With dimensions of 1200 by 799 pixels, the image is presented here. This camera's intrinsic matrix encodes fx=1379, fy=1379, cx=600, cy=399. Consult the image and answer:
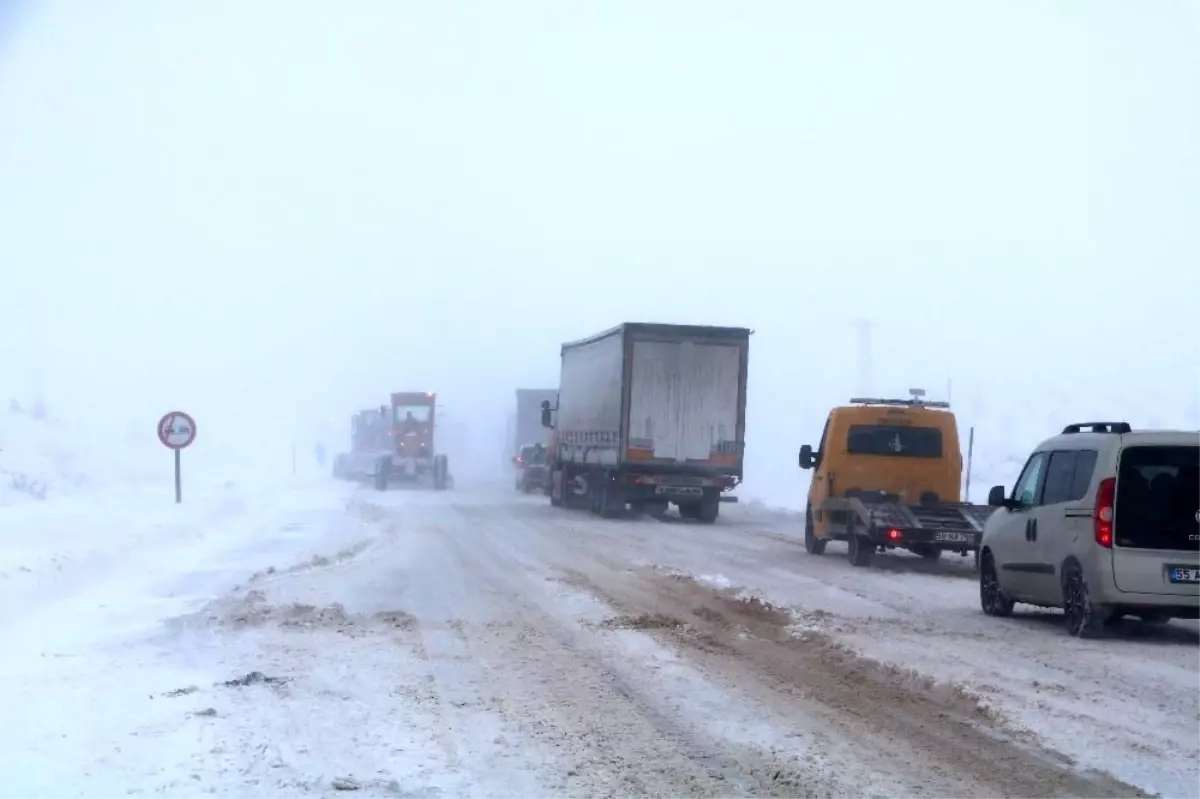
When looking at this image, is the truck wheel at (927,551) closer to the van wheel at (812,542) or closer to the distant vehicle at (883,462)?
the distant vehicle at (883,462)

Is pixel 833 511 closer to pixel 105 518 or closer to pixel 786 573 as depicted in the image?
pixel 786 573

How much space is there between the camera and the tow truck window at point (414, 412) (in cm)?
5176

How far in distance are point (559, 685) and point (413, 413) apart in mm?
43835

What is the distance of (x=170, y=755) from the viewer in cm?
671

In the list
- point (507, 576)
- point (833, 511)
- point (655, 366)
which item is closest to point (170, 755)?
point (507, 576)

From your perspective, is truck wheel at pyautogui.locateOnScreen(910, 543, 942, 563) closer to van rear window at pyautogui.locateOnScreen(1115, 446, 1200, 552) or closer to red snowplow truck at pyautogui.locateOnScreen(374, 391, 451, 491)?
van rear window at pyautogui.locateOnScreen(1115, 446, 1200, 552)

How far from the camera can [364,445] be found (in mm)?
60906

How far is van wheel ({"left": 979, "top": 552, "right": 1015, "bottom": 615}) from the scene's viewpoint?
13086 mm

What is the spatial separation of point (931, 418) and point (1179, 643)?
847 cm

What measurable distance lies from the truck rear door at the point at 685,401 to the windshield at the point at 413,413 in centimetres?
2390

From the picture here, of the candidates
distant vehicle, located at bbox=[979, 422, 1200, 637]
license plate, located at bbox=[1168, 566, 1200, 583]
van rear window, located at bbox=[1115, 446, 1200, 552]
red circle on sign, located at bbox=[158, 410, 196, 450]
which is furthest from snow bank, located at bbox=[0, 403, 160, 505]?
license plate, located at bbox=[1168, 566, 1200, 583]

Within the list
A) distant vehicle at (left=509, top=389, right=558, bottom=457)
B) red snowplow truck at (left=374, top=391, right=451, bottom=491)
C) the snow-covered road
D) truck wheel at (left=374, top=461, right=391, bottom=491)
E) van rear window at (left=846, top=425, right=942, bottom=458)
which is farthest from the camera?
distant vehicle at (left=509, top=389, right=558, bottom=457)

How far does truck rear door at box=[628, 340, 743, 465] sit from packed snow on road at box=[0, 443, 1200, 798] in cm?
1157

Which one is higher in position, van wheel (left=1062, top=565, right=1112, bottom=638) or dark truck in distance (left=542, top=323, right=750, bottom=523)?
dark truck in distance (left=542, top=323, right=750, bottom=523)
